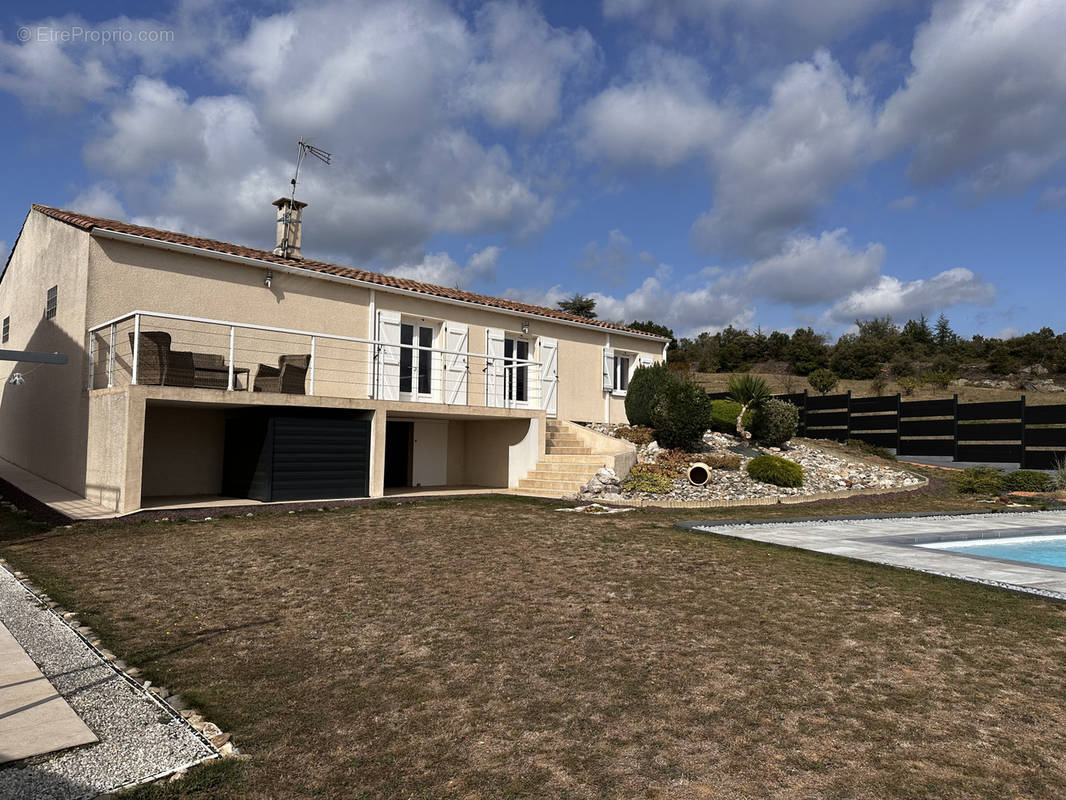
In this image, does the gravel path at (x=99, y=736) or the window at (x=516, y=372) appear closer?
the gravel path at (x=99, y=736)

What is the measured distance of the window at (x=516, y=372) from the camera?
1738cm

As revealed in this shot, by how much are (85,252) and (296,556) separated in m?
7.81

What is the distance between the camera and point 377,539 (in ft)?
28.0

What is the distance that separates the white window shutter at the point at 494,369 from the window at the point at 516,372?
172 millimetres

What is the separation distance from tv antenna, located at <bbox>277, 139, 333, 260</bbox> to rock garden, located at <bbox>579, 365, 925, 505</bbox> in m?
8.47

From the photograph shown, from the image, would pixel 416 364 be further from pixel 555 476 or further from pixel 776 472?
pixel 776 472

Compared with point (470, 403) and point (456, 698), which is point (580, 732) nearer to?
point (456, 698)

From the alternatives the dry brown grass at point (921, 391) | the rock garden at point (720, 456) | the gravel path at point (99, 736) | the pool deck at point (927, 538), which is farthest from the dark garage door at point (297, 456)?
the dry brown grass at point (921, 391)

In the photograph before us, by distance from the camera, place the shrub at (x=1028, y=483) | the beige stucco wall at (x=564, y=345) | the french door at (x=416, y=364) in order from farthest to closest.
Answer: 1. the shrub at (x=1028, y=483)
2. the beige stucco wall at (x=564, y=345)
3. the french door at (x=416, y=364)

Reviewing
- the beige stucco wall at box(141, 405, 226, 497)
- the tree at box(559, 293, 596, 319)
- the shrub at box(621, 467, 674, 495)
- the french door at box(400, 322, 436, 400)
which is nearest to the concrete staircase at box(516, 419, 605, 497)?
the shrub at box(621, 467, 674, 495)

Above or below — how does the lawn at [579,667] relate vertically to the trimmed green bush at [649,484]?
below

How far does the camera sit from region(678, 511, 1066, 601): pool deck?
22.3 ft

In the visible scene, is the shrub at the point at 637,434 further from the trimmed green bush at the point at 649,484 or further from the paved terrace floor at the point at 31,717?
the paved terrace floor at the point at 31,717

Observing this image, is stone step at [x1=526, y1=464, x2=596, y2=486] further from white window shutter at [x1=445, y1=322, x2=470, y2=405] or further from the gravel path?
the gravel path
